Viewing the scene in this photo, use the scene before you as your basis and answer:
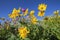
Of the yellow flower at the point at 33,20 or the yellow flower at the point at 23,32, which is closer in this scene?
the yellow flower at the point at 23,32

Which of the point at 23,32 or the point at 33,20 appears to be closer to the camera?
the point at 23,32

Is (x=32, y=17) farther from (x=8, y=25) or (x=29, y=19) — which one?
(x=8, y=25)

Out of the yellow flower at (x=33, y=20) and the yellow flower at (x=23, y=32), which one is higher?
the yellow flower at (x=33, y=20)

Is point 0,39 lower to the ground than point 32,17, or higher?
lower

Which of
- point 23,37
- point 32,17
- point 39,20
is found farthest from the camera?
point 39,20

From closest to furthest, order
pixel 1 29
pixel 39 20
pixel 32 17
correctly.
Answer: pixel 1 29, pixel 32 17, pixel 39 20

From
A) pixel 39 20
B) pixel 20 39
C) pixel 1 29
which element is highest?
pixel 39 20

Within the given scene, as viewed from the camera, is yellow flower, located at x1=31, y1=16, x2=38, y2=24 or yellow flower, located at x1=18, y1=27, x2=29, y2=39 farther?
yellow flower, located at x1=31, y1=16, x2=38, y2=24

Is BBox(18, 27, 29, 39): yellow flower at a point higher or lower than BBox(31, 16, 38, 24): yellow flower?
lower

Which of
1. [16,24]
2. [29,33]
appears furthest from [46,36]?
[16,24]

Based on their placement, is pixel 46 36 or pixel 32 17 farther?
pixel 32 17

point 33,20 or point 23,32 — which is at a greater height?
point 33,20

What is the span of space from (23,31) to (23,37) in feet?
0.34

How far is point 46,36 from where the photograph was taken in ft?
12.8
